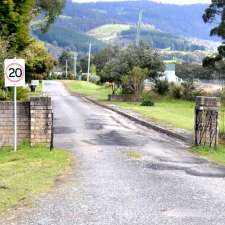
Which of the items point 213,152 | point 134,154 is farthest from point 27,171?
point 213,152

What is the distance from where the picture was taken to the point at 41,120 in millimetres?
17281

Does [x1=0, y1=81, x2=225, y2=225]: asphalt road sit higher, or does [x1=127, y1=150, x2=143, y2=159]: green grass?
[x1=0, y1=81, x2=225, y2=225]: asphalt road

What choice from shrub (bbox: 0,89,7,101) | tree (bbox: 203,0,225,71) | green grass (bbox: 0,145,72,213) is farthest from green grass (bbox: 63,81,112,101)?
green grass (bbox: 0,145,72,213)

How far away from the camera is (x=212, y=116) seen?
62.2ft

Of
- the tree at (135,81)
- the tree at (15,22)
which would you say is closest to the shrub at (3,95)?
the tree at (15,22)

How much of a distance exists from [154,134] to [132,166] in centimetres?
944

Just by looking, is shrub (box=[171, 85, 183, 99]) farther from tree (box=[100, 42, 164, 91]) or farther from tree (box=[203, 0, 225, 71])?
tree (box=[203, 0, 225, 71])

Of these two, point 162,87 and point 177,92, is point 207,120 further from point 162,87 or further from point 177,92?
point 162,87

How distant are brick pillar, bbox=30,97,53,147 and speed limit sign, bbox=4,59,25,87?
0.65 metres

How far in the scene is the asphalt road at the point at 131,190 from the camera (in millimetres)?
8734

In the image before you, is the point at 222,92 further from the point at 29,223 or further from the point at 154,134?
the point at 29,223

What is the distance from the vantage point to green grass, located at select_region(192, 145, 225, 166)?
1655cm

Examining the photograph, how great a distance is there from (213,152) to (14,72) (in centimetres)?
615

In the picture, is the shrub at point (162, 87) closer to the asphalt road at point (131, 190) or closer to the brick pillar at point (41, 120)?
the asphalt road at point (131, 190)
